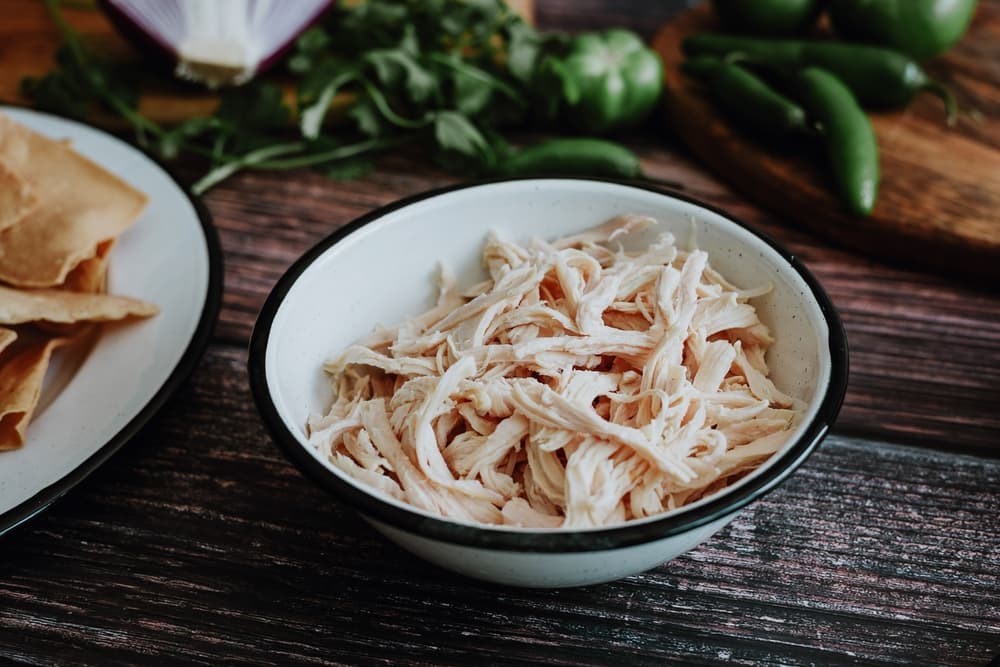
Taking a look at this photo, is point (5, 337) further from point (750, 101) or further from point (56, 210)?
point (750, 101)

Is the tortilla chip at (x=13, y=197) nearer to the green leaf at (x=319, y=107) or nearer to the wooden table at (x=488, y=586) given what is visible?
the wooden table at (x=488, y=586)

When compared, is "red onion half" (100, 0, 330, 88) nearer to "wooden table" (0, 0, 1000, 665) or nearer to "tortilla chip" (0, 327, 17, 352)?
"wooden table" (0, 0, 1000, 665)

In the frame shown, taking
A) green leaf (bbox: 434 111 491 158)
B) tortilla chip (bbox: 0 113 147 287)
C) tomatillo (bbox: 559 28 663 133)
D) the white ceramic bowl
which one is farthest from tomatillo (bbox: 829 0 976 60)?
tortilla chip (bbox: 0 113 147 287)

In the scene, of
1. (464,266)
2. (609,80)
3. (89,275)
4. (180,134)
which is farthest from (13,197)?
(609,80)

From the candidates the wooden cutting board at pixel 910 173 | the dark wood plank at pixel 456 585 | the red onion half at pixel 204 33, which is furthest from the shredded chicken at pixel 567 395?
the red onion half at pixel 204 33

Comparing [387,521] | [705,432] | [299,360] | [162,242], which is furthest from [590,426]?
[162,242]

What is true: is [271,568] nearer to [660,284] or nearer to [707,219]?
[660,284]
